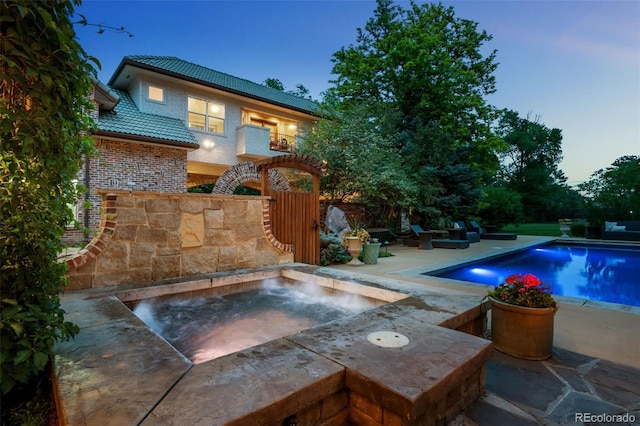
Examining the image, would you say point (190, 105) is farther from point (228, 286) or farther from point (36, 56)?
point (36, 56)

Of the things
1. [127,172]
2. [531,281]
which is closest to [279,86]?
[127,172]

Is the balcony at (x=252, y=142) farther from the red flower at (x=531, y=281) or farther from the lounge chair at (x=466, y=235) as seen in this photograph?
the red flower at (x=531, y=281)

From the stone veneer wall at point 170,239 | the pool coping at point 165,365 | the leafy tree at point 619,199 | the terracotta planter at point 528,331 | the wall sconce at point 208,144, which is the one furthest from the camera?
the leafy tree at point 619,199

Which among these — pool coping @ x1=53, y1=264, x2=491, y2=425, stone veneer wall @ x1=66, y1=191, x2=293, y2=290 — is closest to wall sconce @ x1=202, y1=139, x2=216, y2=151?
stone veneer wall @ x1=66, y1=191, x2=293, y2=290

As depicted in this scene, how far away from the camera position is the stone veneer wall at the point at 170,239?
3.44 m

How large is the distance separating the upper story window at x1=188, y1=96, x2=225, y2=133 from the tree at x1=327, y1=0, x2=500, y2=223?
19.3 ft

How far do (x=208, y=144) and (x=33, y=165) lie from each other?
11952mm

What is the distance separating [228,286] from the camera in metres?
4.00

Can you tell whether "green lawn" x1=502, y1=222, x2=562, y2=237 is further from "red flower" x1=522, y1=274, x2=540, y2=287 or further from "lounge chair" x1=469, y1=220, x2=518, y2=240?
"red flower" x1=522, y1=274, x2=540, y2=287

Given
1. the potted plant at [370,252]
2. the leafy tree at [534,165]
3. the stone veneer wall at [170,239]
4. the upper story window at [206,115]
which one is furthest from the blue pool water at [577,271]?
the leafy tree at [534,165]

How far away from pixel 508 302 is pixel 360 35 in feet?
60.2

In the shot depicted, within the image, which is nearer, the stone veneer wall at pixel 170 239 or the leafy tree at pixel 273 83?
the stone veneer wall at pixel 170 239

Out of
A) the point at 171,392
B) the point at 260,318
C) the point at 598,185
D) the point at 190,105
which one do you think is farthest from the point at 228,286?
the point at 598,185

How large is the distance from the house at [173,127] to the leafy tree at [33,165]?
7864 mm
